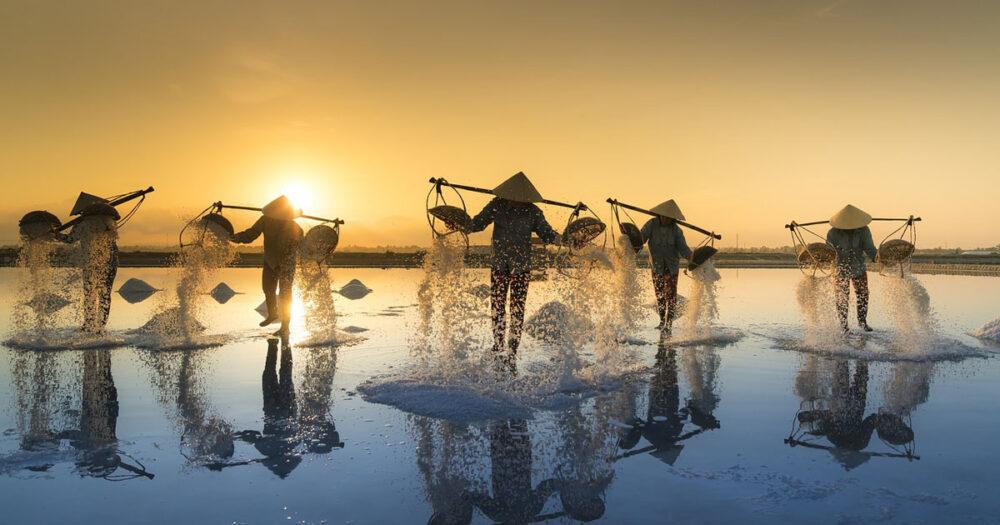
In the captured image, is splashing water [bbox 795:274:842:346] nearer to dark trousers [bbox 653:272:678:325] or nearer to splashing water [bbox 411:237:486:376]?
dark trousers [bbox 653:272:678:325]

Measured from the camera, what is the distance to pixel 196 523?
337 cm

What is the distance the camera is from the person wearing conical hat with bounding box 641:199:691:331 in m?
11.6

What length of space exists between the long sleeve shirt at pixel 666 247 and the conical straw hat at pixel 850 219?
2.60 meters

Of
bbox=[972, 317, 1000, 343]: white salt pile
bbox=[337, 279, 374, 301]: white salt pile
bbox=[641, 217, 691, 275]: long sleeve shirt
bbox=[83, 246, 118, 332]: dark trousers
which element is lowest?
bbox=[337, 279, 374, 301]: white salt pile

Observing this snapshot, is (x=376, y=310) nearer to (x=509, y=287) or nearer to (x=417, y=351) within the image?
(x=417, y=351)

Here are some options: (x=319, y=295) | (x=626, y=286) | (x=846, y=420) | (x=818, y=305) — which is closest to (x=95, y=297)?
(x=319, y=295)

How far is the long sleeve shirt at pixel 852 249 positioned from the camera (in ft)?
37.8

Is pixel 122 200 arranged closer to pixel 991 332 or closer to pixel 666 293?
pixel 666 293

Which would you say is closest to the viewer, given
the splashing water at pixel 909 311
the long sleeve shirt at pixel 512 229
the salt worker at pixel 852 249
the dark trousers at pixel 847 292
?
the long sleeve shirt at pixel 512 229

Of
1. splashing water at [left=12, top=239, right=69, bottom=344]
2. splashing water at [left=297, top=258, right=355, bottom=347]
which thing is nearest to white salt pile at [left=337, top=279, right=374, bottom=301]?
splashing water at [left=297, top=258, right=355, bottom=347]

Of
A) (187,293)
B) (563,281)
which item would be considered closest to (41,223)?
(187,293)

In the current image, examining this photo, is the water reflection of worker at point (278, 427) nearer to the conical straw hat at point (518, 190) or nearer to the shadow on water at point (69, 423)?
the shadow on water at point (69, 423)

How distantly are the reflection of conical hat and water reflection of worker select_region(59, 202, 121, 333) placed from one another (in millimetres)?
2642

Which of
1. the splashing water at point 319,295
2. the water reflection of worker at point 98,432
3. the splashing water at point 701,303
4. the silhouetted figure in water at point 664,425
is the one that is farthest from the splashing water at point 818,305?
the water reflection of worker at point 98,432
